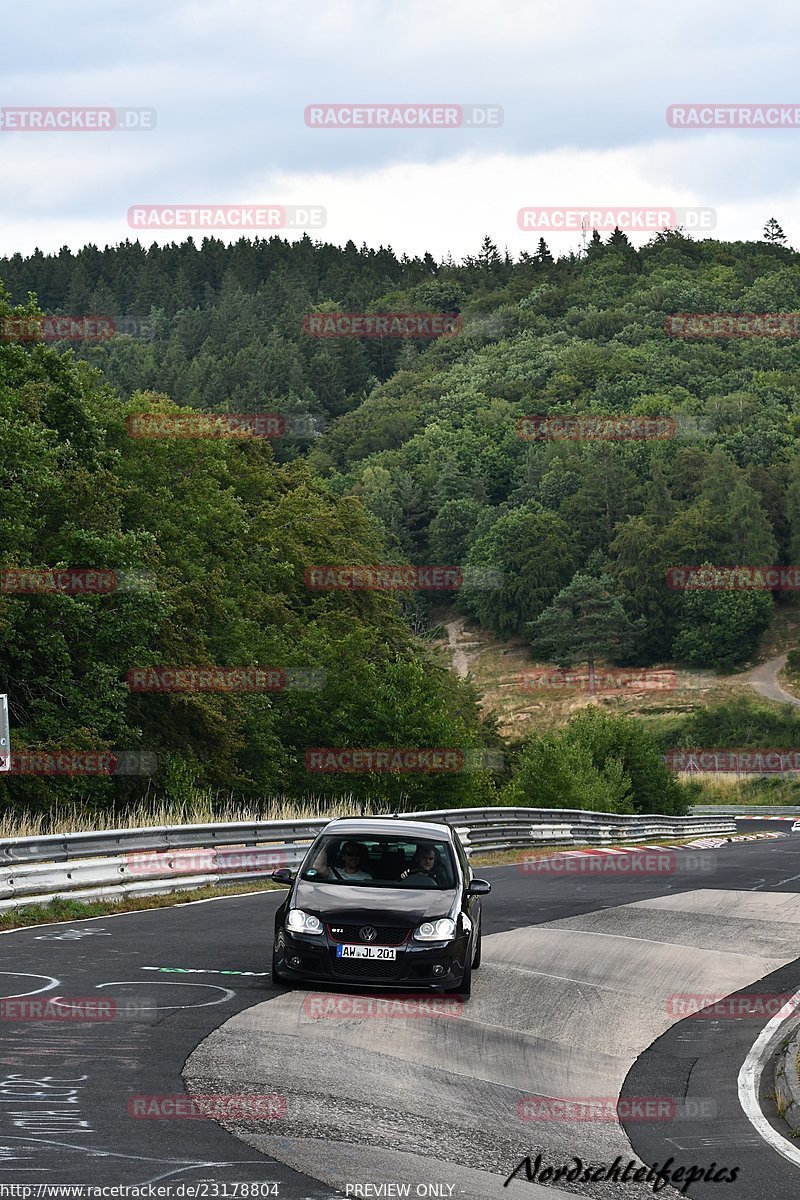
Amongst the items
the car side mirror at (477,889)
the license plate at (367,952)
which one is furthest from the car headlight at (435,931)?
the car side mirror at (477,889)

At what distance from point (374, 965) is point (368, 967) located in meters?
0.05

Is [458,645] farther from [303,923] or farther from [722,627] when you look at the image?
[303,923]

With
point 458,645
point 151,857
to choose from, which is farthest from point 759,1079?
point 458,645

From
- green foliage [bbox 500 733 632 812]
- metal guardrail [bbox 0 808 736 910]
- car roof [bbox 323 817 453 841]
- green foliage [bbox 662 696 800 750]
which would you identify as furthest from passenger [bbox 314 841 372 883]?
green foliage [bbox 662 696 800 750]

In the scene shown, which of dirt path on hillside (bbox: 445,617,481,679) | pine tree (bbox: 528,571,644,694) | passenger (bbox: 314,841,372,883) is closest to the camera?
passenger (bbox: 314,841,372,883)

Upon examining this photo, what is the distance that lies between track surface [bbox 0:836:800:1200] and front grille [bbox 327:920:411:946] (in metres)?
0.64

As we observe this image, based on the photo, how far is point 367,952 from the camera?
1216cm

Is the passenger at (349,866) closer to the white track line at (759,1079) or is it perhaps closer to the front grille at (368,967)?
the front grille at (368,967)

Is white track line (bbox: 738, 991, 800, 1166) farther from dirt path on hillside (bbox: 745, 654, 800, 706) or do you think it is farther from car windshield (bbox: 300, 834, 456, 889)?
dirt path on hillside (bbox: 745, 654, 800, 706)

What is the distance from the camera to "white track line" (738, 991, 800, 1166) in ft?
28.9

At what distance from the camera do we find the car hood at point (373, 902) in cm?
1228

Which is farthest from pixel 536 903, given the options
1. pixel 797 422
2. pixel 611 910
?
pixel 797 422

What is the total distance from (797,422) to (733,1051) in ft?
603

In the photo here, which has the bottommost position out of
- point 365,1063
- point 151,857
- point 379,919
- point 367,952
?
point 151,857
